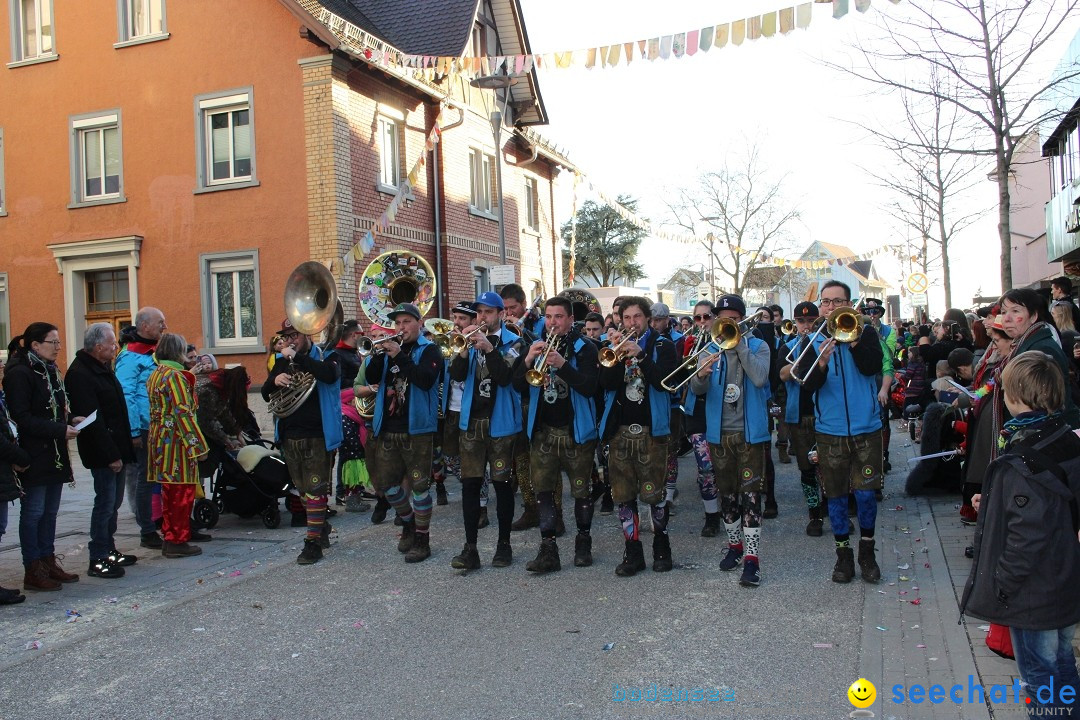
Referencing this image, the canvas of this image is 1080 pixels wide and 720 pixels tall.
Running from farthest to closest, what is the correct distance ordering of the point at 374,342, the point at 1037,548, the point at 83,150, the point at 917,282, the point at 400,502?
the point at 917,282, the point at 83,150, the point at 400,502, the point at 374,342, the point at 1037,548

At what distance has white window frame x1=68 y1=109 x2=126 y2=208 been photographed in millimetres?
17359

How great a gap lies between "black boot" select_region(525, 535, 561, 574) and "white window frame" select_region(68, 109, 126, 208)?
1436 cm

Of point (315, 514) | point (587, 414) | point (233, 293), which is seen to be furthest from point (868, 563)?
point (233, 293)

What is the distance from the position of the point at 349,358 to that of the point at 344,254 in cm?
682

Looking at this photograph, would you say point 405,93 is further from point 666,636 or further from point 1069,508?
point 1069,508

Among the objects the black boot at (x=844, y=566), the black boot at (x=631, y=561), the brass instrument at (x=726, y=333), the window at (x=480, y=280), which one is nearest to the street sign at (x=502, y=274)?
the window at (x=480, y=280)

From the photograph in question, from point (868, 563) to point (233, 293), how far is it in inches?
547

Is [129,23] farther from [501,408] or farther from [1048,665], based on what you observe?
[1048,665]

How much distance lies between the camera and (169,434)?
7.52 meters

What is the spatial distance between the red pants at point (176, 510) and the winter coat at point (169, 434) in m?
0.12

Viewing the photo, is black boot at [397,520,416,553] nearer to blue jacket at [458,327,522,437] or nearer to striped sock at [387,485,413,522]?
striped sock at [387,485,413,522]

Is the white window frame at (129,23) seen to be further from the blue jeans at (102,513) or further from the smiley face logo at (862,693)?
the smiley face logo at (862,693)

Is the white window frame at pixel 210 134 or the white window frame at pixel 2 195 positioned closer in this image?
the white window frame at pixel 210 134

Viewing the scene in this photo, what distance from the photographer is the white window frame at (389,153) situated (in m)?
17.4
